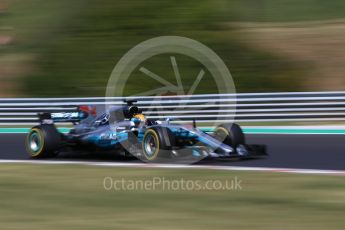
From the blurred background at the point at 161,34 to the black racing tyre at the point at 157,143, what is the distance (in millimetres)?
11360

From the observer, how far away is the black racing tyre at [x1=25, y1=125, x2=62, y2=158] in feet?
35.6

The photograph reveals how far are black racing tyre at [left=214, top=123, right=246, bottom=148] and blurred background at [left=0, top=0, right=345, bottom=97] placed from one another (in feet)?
36.1

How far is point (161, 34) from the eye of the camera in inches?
920

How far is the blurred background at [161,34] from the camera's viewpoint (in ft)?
72.2

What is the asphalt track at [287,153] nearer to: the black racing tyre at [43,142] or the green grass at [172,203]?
the black racing tyre at [43,142]

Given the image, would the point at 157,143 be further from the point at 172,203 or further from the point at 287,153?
the point at 172,203

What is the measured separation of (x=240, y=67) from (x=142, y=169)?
12.8m

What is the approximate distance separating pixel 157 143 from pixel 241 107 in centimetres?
703

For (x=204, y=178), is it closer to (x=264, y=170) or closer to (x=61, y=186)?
(x=264, y=170)

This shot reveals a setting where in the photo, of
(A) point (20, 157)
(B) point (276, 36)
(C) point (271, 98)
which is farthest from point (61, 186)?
(B) point (276, 36)

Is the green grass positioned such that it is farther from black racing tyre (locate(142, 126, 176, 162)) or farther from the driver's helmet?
the driver's helmet

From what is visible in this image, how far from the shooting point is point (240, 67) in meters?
21.9

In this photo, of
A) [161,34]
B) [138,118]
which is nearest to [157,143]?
[138,118]

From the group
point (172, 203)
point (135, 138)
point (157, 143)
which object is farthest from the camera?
point (135, 138)
